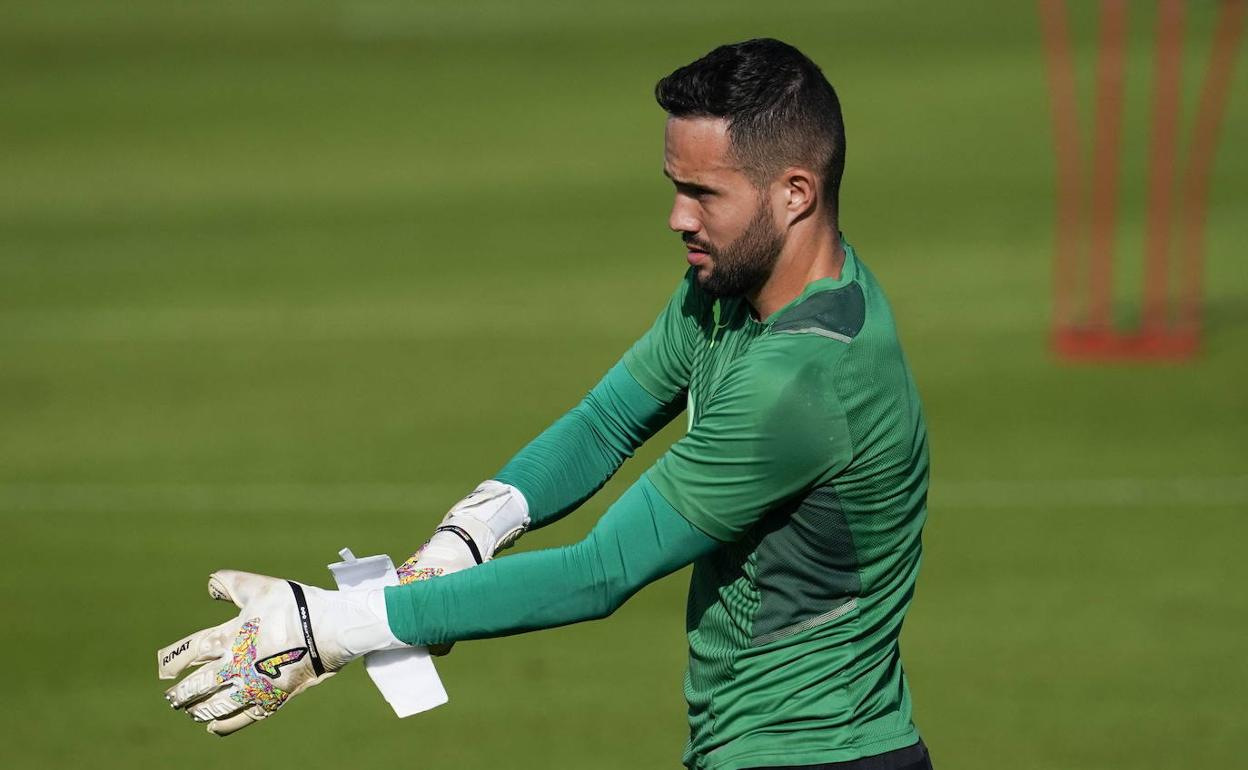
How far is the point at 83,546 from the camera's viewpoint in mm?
10633

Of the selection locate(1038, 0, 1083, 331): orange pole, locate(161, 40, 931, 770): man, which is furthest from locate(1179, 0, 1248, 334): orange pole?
locate(161, 40, 931, 770): man

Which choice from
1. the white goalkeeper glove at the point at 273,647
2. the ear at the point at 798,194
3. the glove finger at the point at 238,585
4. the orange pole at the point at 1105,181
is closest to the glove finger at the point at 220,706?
the white goalkeeper glove at the point at 273,647

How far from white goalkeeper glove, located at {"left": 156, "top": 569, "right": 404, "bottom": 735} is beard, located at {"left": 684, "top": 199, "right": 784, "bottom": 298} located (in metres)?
1.02

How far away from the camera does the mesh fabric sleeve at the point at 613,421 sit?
463 centimetres

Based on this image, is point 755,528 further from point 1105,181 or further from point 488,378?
point 1105,181

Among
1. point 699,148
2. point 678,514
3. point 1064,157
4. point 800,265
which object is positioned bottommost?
point 678,514

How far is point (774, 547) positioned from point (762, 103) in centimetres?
97

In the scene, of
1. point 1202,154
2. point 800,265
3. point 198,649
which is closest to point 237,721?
point 198,649

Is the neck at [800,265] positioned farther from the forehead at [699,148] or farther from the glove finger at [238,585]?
the glove finger at [238,585]

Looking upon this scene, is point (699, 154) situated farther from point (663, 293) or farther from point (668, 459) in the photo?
point (663, 293)

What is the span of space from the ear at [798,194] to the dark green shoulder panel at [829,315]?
0.18 metres

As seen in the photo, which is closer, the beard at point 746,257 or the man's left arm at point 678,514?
the man's left arm at point 678,514

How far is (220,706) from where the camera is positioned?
4.10m

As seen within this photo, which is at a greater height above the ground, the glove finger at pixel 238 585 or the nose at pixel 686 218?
the nose at pixel 686 218
